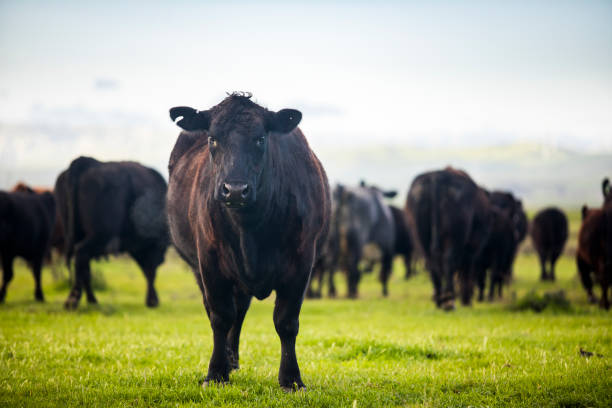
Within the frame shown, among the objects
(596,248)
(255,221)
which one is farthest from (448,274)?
(255,221)

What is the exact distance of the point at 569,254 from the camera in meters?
38.6

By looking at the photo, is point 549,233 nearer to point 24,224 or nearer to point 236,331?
point 24,224

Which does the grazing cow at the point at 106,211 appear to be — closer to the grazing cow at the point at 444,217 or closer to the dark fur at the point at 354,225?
the grazing cow at the point at 444,217

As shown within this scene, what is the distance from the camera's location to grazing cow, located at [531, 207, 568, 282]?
24703 millimetres

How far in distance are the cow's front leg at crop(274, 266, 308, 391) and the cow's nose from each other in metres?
1.10

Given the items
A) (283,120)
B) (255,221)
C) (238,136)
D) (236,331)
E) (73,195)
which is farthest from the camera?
(73,195)

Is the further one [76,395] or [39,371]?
[39,371]

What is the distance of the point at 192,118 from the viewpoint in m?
5.90

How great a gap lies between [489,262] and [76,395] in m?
14.1

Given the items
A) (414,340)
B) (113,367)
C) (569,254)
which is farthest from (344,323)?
(569,254)

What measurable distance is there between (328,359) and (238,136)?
→ 10.6 ft

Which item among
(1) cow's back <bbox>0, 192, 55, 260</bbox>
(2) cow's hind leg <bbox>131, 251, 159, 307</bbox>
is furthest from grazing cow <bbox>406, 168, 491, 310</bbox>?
(1) cow's back <bbox>0, 192, 55, 260</bbox>

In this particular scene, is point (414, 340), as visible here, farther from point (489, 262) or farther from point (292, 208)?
point (489, 262)

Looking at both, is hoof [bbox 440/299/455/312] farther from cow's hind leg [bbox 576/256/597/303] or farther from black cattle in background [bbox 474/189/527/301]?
black cattle in background [bbox 474/189/527/301]
